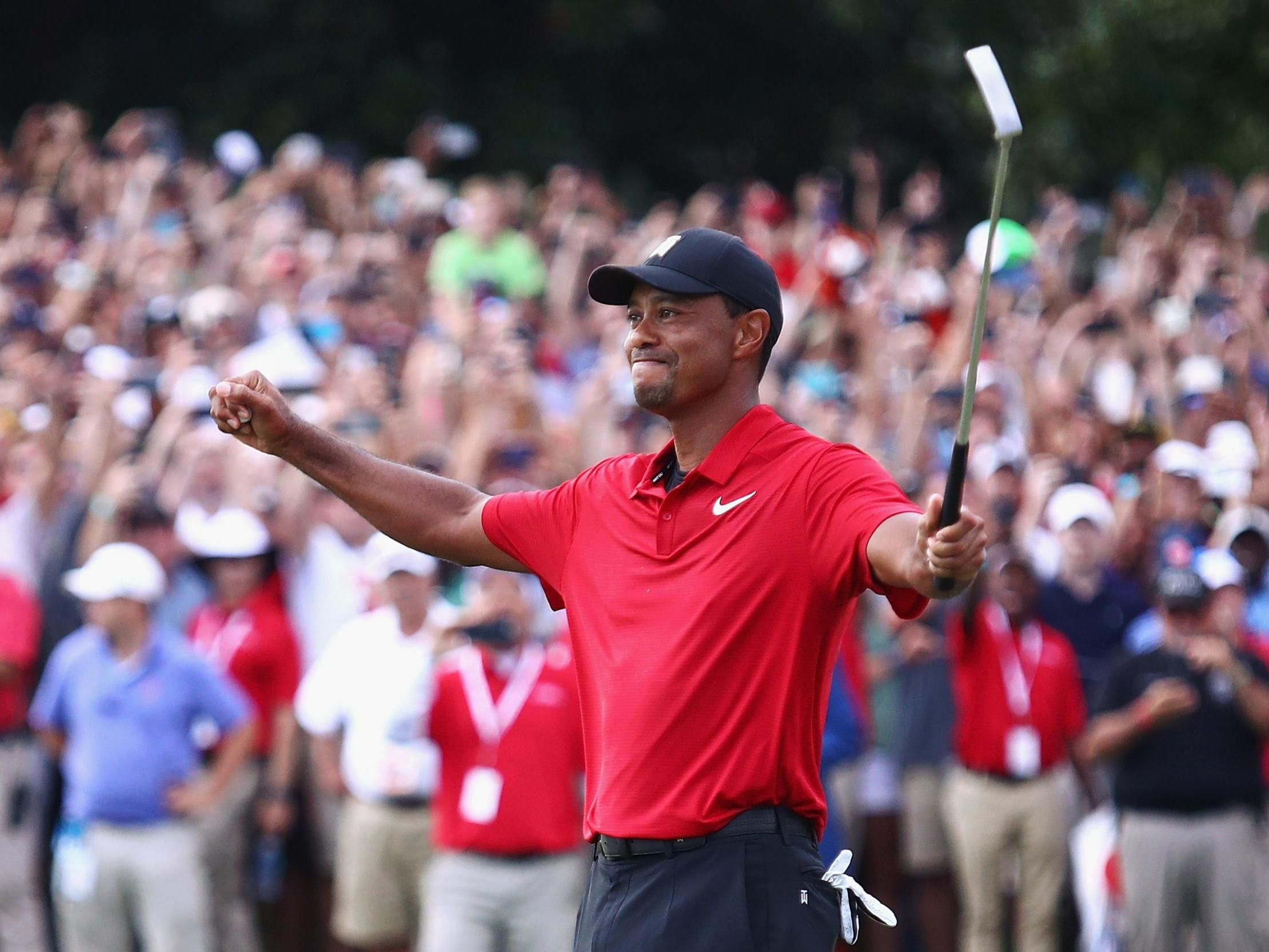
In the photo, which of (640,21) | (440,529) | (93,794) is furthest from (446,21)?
(440,529)

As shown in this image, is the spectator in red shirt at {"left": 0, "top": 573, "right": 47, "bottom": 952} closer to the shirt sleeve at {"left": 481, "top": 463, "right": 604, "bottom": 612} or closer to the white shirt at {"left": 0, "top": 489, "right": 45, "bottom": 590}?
the white shirt at {"left": 0, "top": 489, "right": 45, "bottom": 590}

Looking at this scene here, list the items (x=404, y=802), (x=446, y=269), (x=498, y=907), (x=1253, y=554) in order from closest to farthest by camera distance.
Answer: (x=498, y=907)
(x=404, y=802)
(x=1253, y=554)
(x=446, y=269)

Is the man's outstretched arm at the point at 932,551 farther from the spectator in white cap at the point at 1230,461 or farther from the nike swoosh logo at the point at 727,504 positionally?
the spectator in white cap at the point at 1230,461

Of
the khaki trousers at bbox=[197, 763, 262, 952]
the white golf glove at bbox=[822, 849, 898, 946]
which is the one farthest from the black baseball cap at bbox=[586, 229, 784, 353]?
the khaki trousers at bbox=[197, 763, 262, 952]

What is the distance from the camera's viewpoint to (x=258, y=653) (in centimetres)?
1030

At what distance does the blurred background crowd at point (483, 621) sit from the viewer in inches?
375

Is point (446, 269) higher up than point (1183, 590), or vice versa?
point (446, 269)

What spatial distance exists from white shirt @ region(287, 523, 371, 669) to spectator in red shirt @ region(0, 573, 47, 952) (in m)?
1.29

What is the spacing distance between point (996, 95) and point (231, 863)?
721 centimetres

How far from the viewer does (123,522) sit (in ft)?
33.4

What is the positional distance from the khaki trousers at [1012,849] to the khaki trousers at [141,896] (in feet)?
12.3

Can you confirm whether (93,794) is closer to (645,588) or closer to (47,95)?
(645,588)

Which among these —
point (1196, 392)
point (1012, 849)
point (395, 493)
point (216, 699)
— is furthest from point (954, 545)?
point (1196, 392)

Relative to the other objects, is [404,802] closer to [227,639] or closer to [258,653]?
[258,653]
